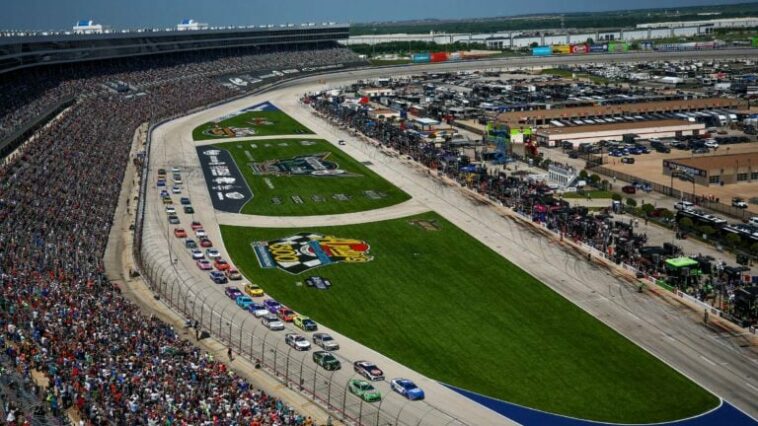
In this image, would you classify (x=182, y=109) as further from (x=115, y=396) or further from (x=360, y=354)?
(x=115, y=396)

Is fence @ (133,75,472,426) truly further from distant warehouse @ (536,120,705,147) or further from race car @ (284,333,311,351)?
distant warehouse @ (536,120,705,147)

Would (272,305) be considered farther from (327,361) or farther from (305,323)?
(327,361)

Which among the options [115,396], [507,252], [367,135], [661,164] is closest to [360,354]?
[115,396]

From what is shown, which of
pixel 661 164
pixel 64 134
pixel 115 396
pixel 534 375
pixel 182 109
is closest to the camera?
pixel 115 396

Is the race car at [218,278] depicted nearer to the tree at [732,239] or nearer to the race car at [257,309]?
the race car at [257,309]

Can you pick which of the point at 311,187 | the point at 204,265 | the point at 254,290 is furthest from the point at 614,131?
the point at 254,290

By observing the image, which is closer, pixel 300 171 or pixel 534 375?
pixel 534 375
